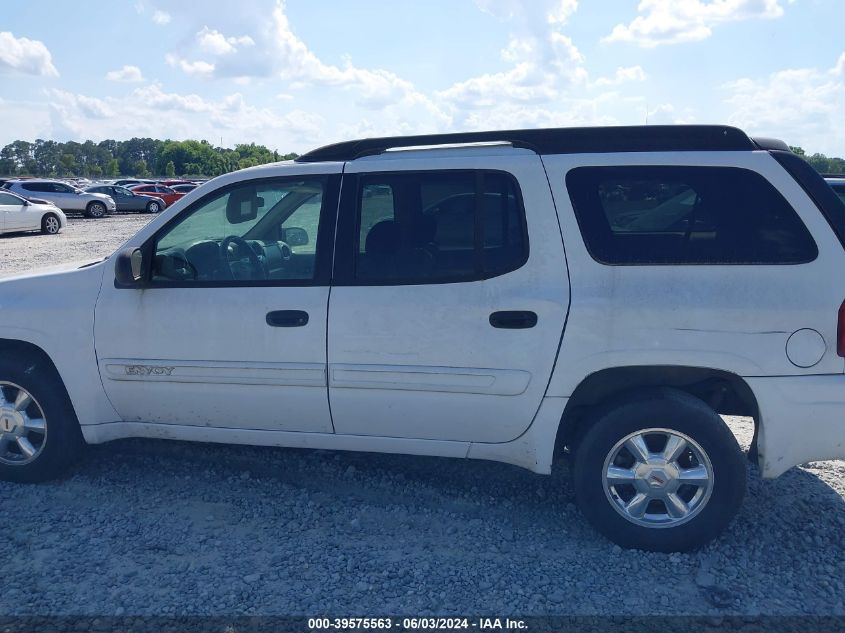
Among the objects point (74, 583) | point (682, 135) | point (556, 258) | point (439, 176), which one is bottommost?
point (74, 583)

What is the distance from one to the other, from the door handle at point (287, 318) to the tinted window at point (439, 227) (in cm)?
35

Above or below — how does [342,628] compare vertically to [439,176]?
below

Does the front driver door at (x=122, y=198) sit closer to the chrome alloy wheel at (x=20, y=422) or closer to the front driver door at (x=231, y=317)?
the chrome alloy wheel at (x=20, y=422)

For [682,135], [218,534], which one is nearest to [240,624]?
[218,534]

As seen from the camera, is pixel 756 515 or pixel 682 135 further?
pixel 756 515

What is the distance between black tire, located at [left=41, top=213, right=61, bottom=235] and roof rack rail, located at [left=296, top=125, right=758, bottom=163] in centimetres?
2185

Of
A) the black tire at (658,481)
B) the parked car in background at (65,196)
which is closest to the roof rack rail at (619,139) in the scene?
the black tire at (658,481)

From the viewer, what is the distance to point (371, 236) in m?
3.92

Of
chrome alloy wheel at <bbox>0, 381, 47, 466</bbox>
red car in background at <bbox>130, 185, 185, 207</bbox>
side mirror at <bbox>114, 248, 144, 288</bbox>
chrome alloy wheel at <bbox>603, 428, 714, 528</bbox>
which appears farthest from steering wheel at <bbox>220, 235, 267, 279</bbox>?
red car in background at <bbox>130, 185, 185, 207</bbox>

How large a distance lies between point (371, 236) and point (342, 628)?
1882mm

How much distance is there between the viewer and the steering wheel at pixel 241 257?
4.05m

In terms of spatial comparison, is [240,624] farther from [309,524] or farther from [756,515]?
[756,515]

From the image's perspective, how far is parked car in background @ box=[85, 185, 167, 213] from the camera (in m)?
35.3

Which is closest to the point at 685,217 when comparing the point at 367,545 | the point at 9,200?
the point at 367,545
